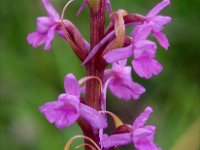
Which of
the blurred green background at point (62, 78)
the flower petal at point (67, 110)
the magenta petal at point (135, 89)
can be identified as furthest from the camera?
the blurred green background at point (62, 78)

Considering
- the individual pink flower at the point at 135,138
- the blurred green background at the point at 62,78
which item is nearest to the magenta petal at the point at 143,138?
the individual pink flower at the point at 135,138

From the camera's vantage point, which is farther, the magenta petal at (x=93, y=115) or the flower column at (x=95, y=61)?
the flower column at (x=95, y=61)

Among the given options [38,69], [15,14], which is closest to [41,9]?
[15,14]

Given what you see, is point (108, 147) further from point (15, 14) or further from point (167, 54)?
point (15, 14)

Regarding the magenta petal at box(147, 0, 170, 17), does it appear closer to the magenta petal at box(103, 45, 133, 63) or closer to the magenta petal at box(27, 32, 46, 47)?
the magenta petal at box(103, 45, 133, 63)

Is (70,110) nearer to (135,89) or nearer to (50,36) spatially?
(50,36)

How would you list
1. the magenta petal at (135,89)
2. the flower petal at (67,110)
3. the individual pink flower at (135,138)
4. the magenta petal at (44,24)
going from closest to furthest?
the flower petal at (67,110)
the individual pink flower at (135,138)
the magenta petal at (44,24)
the magenta petal at (135,89)

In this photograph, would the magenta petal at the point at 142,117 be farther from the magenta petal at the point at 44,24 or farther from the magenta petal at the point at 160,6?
the magenta petal at the point at 44,24
